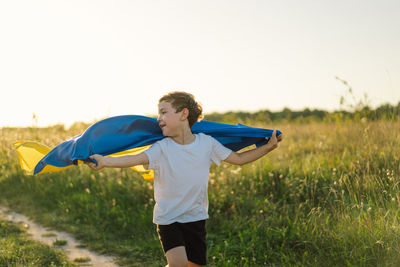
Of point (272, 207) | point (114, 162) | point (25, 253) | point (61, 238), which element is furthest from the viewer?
point (61, 238)

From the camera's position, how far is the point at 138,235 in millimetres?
6133

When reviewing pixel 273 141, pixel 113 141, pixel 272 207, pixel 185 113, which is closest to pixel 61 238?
pixel 113 141

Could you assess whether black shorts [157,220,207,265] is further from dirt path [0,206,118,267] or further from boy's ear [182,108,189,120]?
dirt path [0,206,118,267]

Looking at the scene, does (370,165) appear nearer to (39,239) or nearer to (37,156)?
(37,156)

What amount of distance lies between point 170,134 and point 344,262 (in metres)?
2.41

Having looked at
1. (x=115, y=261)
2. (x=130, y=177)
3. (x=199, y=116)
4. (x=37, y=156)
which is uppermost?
(x=199, y=116)

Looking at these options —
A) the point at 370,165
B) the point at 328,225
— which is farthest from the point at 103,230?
the point at 370,165

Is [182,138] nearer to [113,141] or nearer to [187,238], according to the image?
[113,141]

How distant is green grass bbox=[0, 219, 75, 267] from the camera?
5043 mm

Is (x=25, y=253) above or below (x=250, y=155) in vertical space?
below

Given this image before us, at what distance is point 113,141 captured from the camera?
4.02 m

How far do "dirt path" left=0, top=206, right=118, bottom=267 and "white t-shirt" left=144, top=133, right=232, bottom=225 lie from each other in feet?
7.15

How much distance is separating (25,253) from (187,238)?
294 centimetres

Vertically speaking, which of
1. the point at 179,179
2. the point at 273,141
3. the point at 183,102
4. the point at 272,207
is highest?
the point at 183,102
